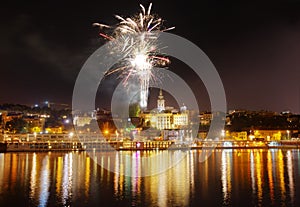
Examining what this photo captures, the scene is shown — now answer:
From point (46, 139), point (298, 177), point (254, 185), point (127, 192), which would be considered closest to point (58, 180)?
point (127, 192)

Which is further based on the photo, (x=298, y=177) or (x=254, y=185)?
(x=298, y=177)

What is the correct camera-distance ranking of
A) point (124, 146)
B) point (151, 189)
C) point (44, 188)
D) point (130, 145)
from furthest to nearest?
point (130, 145), point (124, 146), point (44, 188), point (151, 189)

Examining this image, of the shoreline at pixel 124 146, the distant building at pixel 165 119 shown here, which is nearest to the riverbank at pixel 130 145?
the shoreline at pixel 124 146

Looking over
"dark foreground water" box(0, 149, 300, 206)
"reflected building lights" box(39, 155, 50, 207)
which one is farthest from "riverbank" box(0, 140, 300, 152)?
"dark foreground water" box(0, 149, 300, 206)

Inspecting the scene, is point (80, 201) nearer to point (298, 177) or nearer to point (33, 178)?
point (33, 178)

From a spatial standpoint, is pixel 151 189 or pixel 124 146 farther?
pixel 124 146

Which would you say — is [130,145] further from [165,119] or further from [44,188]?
[44,188]

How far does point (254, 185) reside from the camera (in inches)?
571

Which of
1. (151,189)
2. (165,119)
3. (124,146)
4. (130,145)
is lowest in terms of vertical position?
(151,189)

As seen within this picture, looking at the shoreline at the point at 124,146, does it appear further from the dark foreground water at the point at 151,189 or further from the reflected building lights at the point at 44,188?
the dark foreground water at the point at 151,189

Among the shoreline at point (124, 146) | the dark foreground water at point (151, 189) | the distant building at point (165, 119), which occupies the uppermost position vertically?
the distant building at point (165, 119)

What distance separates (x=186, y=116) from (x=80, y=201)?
7307 centimetres

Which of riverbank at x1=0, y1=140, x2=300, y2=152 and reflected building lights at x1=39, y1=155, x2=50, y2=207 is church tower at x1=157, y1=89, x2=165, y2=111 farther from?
reflected building lights at x1=39, y1=155, x2=50, y2=207

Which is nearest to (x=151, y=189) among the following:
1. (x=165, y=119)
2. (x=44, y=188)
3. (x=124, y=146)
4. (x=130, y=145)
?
(x=44, y=188)
